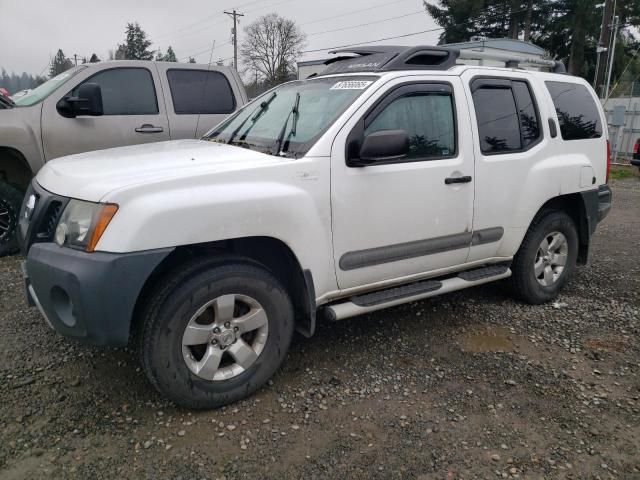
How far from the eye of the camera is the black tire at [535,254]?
163 inches

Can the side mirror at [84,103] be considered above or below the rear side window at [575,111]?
above

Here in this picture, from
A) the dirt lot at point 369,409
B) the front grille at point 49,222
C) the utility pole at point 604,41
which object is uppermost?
the utility pole at point 604,41

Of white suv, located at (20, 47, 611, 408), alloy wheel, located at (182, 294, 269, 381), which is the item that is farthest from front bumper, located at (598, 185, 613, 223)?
alloy wheel, located at (182, 294, 269, 381)

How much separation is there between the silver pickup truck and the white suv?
2.08 m

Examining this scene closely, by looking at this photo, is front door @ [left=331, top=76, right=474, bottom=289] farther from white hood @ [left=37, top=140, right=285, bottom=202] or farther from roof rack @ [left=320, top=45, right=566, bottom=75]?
white hood @ [left=37, top=140, right=285, bottom=202]

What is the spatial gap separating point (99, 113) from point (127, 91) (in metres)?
0.52

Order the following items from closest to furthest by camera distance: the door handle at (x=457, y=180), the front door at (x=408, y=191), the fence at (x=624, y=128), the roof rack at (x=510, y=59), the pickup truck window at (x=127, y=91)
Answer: the front door at (x=408, y=191) < the door handle at (x=457, y=180) < the roof rack at (x=510, y=59) < the pickup truck window at (x=127, y=91) < the fence at (x=624, y=128)

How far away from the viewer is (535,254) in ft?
13.7

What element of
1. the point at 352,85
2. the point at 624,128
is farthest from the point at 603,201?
the point at 624,128

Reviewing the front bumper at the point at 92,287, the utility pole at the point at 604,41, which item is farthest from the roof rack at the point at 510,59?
the utility pole at the point at 604,41

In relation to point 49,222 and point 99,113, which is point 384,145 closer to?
point 49,222

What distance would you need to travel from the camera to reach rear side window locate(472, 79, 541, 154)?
3.68 m

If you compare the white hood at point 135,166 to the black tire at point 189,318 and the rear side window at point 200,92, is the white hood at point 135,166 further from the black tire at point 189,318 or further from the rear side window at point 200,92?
the rear side window at point 200,92

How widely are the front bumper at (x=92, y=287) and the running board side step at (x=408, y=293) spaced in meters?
1.18
